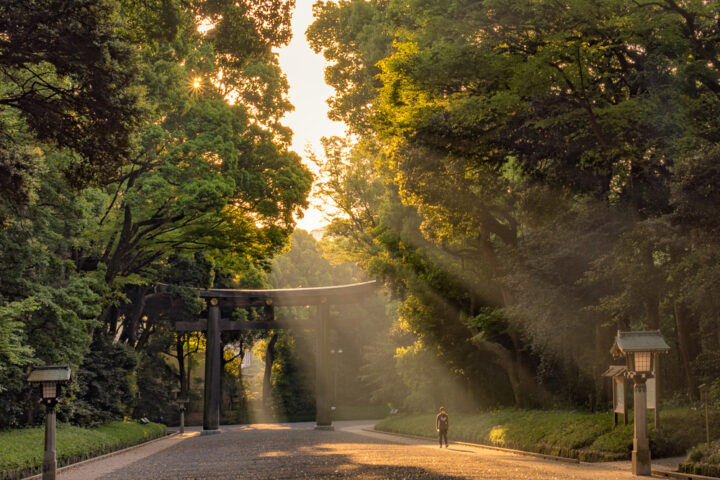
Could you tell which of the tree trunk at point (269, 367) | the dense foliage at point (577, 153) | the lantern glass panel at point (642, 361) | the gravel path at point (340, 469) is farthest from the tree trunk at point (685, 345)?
the tree trunk at point (269, 367)

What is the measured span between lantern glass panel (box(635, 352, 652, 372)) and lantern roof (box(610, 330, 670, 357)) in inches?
4.6

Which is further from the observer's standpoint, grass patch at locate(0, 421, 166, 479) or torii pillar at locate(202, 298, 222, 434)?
torii pillar at locate(202, 298, 222, 434)

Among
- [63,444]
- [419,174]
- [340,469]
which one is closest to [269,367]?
[63,444]

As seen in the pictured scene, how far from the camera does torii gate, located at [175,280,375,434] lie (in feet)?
140

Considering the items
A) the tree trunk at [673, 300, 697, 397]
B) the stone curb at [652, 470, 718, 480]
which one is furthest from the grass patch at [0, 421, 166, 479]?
the tree trunk at [673, 300, 697, 397]

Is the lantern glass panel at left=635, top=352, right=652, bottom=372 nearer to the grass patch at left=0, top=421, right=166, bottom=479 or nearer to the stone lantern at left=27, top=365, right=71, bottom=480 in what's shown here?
the stone lantern at left=27, top=365, right=71, bottom=480

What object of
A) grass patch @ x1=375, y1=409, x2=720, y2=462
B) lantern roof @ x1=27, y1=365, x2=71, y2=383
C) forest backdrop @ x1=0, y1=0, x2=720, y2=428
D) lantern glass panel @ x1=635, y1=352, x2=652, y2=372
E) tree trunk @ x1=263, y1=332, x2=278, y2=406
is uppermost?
forest backdrop @ x1=0, y1=0, x2=720, y2=428

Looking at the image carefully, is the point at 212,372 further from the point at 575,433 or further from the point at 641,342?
the point at 641,342

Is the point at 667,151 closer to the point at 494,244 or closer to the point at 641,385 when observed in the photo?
the point at 641,385

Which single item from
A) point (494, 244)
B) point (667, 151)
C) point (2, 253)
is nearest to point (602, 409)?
point (494, 244)

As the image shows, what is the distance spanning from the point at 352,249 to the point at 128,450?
51.1 feet

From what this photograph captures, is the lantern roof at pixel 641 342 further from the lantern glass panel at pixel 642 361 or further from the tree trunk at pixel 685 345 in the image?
the tree trunk at pixel 685 345

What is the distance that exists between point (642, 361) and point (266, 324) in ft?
101

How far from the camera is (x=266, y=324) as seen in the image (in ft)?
147
